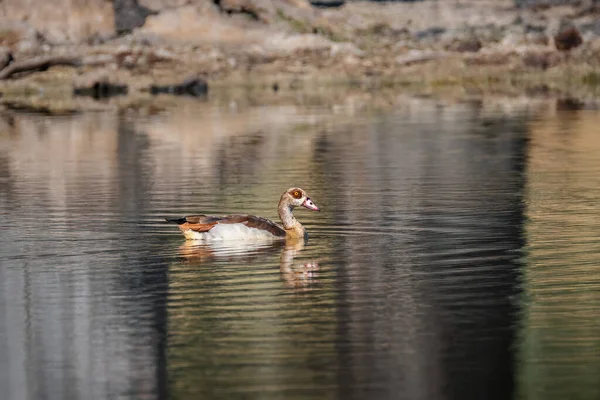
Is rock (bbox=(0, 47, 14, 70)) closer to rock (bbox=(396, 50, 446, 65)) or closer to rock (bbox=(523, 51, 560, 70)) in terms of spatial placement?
rock (bbox=(396, 50, 446, 65))

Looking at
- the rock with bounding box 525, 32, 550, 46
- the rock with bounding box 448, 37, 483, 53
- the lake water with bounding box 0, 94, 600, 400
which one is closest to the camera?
the lake water with bounding box 0, 94, 600, 400

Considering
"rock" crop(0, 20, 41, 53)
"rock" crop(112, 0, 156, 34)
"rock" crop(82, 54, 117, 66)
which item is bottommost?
"rock" crop(82, 54, 117, 66)

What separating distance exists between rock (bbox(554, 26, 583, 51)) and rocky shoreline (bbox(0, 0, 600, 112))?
8 centimetres

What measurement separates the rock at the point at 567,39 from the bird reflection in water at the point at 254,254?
68.6 m

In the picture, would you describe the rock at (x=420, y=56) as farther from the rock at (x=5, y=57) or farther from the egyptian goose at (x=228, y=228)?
the egyptian goose at (x=228, y=228)

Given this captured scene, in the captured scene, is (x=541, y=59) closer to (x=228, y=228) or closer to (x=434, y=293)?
(x=228, y=228)

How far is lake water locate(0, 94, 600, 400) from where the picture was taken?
472 inches

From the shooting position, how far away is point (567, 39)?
8594 centimetres

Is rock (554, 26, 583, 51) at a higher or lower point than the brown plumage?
higher

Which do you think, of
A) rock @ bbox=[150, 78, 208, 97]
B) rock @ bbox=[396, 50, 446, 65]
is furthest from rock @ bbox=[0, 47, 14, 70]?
rock @ bbox=[396, 50, 446, 65]

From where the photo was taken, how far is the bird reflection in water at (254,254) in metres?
17.0

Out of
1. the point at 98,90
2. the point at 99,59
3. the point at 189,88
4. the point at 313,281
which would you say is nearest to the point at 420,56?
the point at 189,88

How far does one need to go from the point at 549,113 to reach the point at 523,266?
1424 inches

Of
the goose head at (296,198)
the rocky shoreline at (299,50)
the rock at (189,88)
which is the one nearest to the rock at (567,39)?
the rocky shoreline at (299,50)
